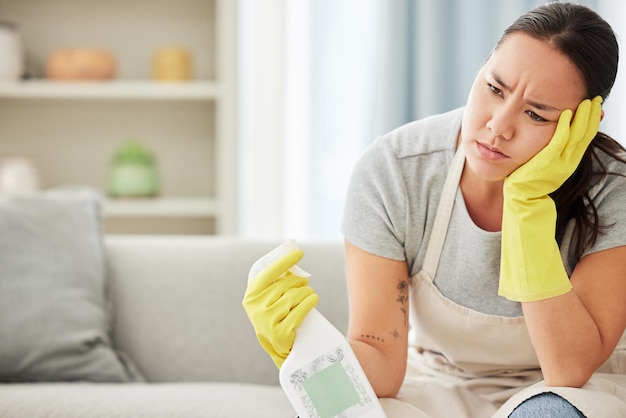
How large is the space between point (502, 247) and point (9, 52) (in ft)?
7.92

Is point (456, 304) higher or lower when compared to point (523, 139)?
lower

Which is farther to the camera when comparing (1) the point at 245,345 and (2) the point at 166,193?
(2) the point at 166,193

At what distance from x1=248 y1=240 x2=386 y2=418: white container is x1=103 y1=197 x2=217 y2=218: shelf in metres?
2.06

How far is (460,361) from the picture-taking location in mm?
1472

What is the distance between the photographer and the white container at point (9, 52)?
3102mm

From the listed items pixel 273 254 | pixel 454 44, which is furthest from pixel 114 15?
pixel 273 254

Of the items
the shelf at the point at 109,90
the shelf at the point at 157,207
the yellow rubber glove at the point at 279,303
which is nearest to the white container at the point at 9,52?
the shelf at the point at 109,90

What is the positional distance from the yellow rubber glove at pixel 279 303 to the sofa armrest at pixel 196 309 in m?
0.59

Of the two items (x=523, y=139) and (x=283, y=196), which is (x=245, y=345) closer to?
(x=523, y=139)

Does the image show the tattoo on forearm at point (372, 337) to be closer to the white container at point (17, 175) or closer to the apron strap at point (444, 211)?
the apron strap at point (444, 211)

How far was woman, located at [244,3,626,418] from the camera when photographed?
4.02 ft

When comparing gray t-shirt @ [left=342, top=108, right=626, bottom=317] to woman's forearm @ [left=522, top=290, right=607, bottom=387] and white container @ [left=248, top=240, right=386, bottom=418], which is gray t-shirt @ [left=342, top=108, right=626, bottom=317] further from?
white container @ [left=248, top=240, right=386, bottom=418]

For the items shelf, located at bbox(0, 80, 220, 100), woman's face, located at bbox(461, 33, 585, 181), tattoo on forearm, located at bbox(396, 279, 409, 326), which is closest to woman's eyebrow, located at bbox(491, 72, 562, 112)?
woman's face, located at bbox(461, 33, 585, 181)

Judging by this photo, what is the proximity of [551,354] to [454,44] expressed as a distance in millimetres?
1656
